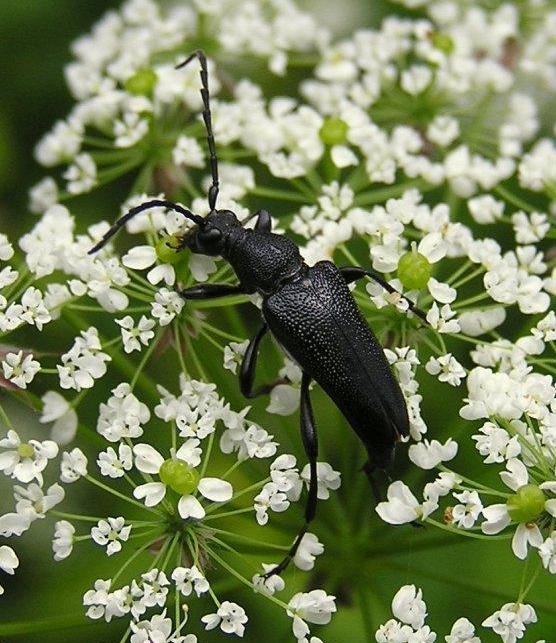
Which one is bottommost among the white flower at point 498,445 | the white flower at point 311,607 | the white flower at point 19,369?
the white flower at point 311,607

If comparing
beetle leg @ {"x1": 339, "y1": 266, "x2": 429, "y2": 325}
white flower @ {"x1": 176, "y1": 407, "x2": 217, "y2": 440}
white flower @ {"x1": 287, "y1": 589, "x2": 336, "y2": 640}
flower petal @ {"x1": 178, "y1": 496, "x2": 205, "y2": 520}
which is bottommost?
white flower @ {"x1": 287, "y1": 589, "x2": 336, "y2": 640}

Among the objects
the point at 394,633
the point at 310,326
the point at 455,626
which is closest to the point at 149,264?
the point at 310,326

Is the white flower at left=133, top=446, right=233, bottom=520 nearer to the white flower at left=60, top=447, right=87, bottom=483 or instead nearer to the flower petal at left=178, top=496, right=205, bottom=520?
the flower petal at left=178, top=496, right=205, bottom=520

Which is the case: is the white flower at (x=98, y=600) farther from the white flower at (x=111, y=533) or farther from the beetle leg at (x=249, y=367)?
the beetle leg at (x=249, y=367)

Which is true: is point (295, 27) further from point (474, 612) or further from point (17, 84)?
point (474, 612)

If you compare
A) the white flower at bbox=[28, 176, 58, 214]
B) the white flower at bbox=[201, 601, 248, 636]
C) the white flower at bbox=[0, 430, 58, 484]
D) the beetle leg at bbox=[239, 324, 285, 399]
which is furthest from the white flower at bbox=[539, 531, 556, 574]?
the white flower at bbox=[28, 176, 58, 214]

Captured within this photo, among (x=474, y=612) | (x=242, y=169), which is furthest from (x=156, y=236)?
(x=474, y=612)

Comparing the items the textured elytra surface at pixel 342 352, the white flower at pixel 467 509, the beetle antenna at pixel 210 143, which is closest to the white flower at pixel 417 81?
the beetle antenna at pixel 210 143
